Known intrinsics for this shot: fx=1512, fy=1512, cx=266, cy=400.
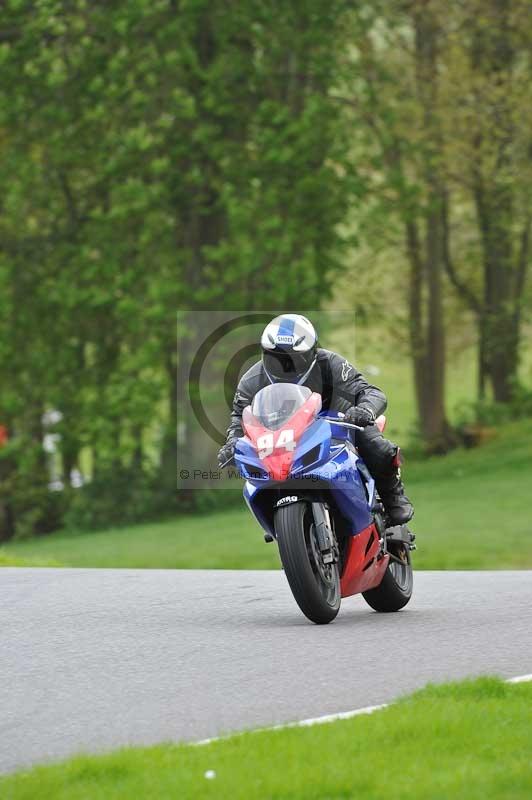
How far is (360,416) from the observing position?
8789mm

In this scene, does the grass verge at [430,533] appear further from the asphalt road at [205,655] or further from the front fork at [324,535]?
the front fork at [324,535]

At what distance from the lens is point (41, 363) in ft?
96.1

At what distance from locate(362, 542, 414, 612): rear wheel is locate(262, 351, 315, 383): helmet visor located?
1.53 metres

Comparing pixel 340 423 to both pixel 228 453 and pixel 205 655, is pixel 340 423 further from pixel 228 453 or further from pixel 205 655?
pixel 205 655

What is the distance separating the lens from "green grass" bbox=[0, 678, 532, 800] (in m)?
4.94

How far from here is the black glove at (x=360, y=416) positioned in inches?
346

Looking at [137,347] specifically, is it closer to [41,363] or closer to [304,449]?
[41,363]

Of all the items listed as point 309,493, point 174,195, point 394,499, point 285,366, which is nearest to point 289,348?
point 285,366

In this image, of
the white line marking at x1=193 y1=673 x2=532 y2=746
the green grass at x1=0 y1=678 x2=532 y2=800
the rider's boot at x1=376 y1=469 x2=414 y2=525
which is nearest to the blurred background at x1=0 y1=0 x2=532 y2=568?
the rider's boot at x1=376 y1=469 x2=414 y2=525

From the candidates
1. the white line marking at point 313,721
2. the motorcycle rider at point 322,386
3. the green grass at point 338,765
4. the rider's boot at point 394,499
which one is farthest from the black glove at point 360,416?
the green grass at point 338,765

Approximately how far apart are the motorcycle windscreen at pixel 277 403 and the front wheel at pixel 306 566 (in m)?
0.51

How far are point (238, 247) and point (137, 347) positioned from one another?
8.99 ft

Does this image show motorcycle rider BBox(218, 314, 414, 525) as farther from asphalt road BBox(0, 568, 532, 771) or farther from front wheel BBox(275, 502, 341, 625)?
asphalt road BBox(0, 568, 532, 771)

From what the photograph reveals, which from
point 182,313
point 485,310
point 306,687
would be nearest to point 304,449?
point 306,687
